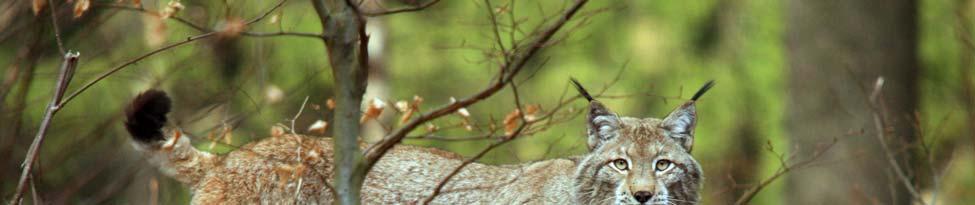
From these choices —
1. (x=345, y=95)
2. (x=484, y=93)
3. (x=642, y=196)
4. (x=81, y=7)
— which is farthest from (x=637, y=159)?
(x=81, y=7)

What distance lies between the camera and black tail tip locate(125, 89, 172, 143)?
7582 mm

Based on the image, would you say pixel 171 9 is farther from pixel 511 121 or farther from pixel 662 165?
pixel 662 165

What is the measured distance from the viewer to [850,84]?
44.4ft

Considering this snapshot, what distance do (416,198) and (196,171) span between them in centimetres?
114

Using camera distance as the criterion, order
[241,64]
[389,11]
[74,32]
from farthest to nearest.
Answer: [241,64] → [74,32] → [389,11]

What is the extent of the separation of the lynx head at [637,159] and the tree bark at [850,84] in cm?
538

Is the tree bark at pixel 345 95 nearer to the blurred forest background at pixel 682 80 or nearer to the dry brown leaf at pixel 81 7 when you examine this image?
the dry brown leaf at pixel 81 7

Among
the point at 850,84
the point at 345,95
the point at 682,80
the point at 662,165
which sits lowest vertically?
the point at 682,80

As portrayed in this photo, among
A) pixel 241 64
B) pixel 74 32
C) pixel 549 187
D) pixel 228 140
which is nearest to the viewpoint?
pixel 228 140

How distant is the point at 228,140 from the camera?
625cm

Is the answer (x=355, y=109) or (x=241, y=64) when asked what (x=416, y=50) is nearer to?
(x=241, y=64)

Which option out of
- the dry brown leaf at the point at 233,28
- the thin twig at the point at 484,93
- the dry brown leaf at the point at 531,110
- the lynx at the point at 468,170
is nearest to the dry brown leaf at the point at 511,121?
the dry brown leaf at the point at 531,110

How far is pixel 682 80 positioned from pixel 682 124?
12.8m

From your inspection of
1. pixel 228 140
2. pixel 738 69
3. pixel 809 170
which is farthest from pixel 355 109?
pixel 738 69
